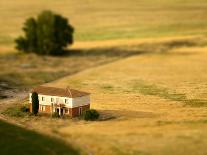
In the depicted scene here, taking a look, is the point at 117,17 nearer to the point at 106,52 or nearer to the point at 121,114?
the point at 106,52

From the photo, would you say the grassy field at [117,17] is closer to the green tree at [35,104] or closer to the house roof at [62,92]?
the house roof at [62,92]

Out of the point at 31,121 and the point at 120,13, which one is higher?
the point at 120,13

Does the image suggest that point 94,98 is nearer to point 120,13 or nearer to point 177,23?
point 177,23

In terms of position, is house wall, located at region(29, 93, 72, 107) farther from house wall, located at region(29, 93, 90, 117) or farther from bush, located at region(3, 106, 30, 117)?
bush, located at region(3, 106, 30, 117)

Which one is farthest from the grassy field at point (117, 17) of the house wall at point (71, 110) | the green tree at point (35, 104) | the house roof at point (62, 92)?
the green tree at point (35, 104)

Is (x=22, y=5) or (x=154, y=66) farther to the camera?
(x=22, y=5)

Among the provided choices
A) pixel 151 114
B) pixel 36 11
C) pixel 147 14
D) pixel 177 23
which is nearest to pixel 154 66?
pixel 151 114

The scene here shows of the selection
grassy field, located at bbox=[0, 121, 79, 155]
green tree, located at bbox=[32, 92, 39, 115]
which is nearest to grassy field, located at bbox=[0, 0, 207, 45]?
green tree, located at bbox=[32, 92, 39, 115]
